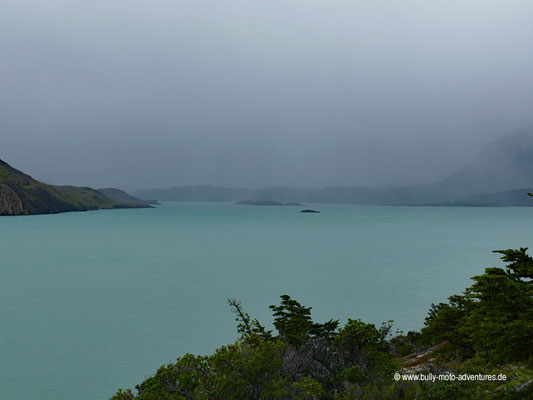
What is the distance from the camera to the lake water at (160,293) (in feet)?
93.1

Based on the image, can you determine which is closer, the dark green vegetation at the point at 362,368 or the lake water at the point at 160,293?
the dark green vegetation at the point at 362,368

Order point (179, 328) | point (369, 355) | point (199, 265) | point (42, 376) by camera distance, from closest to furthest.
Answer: point (369, 355)
point (42, 376)
point (179, 328)
point (199, 265)

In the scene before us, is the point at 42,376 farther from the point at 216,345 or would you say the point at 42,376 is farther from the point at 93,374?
the point at 216,345

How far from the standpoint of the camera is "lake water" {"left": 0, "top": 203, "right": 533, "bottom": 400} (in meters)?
28.4

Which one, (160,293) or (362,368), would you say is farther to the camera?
(160,293)

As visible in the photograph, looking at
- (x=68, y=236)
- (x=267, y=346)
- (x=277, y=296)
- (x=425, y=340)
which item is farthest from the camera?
(x=68, y=236)

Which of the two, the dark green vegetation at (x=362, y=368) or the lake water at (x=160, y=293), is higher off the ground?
the dark green vegetation at (x=362, y=368)

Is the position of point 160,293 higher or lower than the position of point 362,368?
lower

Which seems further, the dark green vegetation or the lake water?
the lake water

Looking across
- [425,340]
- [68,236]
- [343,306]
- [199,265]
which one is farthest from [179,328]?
[68,236]

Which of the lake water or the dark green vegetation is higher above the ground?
the dark green vegetation

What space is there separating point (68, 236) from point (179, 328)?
376ft

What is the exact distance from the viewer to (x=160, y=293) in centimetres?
5338

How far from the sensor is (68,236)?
131m
